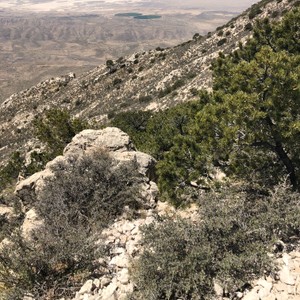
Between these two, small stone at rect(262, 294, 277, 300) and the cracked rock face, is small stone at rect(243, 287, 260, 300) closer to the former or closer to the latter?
small stone at rect(262, 294, 277, 300)

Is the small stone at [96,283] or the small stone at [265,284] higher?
the small stone at [265,284]

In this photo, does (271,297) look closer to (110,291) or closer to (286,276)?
(286,276)

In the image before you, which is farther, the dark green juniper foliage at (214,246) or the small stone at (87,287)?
the small stone at (87,287)

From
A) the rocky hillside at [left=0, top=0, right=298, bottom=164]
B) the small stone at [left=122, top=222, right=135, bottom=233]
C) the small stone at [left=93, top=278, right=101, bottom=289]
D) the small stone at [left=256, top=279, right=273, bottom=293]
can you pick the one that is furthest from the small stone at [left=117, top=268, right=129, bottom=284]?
the rocky hillside at [left=0, top=0, right=298, bottom=164]

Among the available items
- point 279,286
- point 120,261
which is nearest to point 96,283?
point 120,261

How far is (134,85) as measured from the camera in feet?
182

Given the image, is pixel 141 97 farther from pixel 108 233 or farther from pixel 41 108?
pixel 108 233

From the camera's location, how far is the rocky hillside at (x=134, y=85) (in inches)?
1756

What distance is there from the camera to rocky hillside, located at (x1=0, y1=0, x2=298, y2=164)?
1756 inches

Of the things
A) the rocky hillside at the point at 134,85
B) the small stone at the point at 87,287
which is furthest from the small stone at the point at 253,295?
the rocky hillside at the point at 134,85

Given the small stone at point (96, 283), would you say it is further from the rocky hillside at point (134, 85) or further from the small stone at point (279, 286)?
the rocky hillside at point (134, 85)

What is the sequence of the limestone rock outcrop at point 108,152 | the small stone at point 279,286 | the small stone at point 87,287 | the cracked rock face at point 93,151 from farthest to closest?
the limestone rock outcrop at point 108,152, the cracked rock face at point 93,151, the small stone at point 87,287, the small stone at point 279,286

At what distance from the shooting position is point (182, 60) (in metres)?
54.2

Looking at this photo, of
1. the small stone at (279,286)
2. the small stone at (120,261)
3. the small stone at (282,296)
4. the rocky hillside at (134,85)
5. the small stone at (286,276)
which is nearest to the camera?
the small stone at (282,296)
